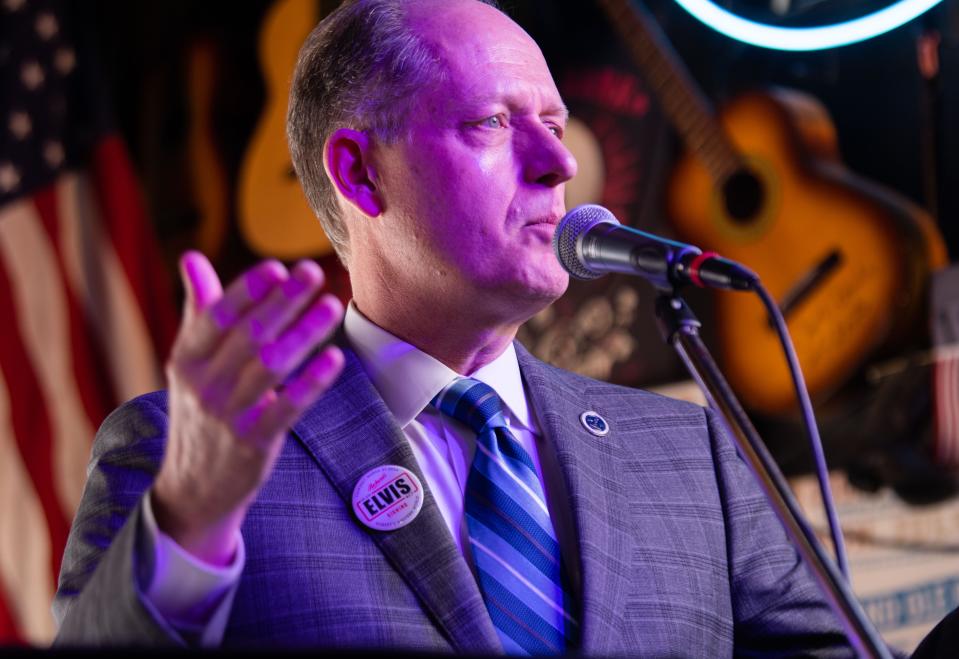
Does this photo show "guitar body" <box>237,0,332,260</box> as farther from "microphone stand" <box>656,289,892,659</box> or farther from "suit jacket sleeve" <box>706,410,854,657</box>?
"microphone stand" <box>656,289,892,659</box>

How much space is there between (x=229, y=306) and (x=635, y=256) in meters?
0.46

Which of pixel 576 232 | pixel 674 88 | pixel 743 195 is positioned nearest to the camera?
pixel 576 232

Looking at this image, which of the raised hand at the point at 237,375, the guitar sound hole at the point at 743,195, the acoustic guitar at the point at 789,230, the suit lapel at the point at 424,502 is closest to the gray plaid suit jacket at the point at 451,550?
the suit lapel at the point at 424,502

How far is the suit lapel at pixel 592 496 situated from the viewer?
139 cm

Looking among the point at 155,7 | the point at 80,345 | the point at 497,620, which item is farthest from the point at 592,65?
the point at 497,620

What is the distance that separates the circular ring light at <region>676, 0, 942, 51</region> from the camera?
2564mm

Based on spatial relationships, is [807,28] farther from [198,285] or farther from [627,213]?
[198,285]

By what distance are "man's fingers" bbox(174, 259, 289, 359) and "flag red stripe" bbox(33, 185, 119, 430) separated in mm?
2621

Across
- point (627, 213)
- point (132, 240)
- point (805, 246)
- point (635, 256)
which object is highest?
point (635, 256)

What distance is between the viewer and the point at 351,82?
1750mm

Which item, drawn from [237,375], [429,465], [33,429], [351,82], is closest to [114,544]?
[237,375]

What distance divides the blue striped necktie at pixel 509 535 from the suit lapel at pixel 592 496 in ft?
0.16

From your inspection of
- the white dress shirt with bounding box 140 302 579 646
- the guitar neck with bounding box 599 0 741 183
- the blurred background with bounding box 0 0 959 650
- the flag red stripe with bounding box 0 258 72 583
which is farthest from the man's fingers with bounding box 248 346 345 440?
the flag red stripe with bounding box 0 258 72 583

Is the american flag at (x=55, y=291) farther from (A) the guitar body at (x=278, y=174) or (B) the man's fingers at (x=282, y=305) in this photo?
(B) the man's fingers at (x=282, y=305)
